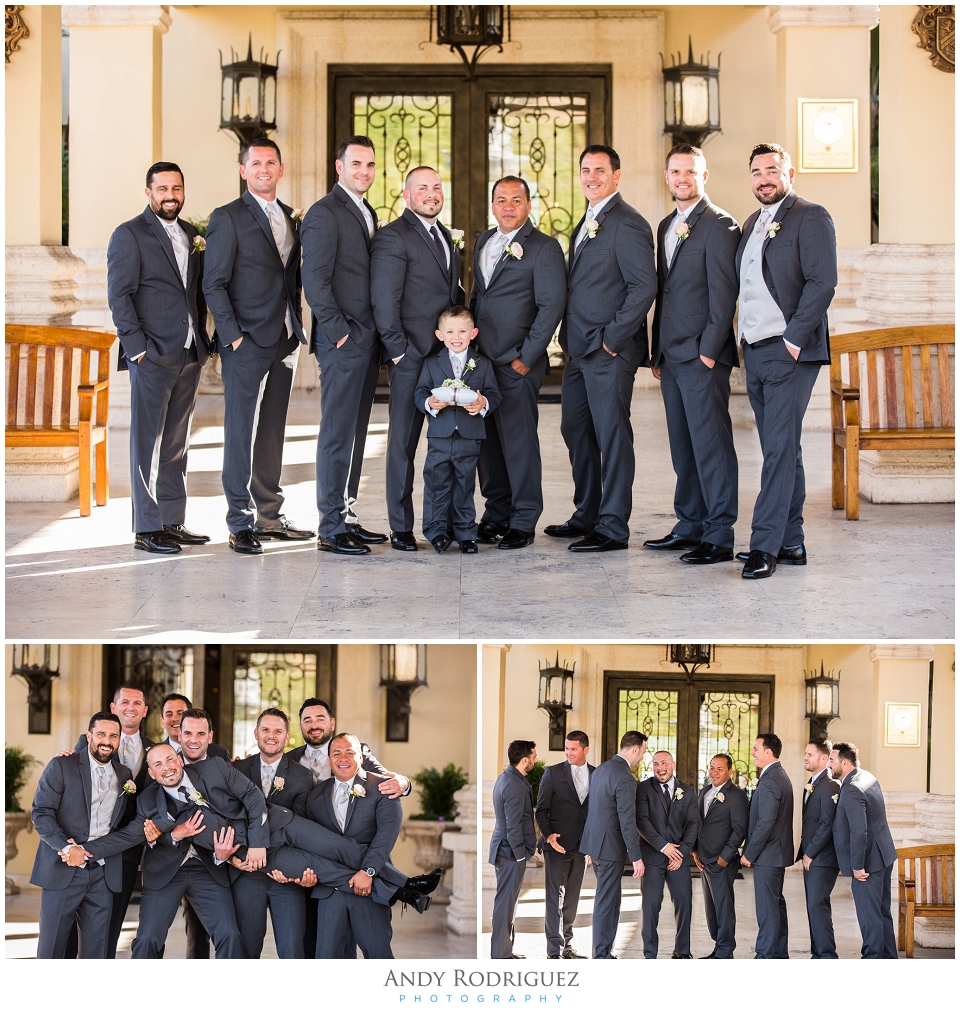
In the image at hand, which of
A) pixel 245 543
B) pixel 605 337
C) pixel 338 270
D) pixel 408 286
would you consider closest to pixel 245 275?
pixel 338 270

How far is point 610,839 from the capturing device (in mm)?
5445

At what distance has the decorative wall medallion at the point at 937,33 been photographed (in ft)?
21.7

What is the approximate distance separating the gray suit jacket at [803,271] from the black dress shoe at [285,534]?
7.41 feet

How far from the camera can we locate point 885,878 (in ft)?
17.2

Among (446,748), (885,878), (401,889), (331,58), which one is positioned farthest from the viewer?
(331,58)

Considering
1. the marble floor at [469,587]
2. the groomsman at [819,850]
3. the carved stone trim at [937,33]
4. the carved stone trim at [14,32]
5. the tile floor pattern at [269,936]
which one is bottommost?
the tile floor pattern at [269,936]

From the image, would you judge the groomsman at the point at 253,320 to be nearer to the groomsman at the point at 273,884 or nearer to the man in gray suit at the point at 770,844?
the groomsman at the point at 273,884

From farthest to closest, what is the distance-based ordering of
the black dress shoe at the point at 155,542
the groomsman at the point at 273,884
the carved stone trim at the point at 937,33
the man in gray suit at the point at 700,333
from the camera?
the carved stone trim at the point at 937,33 → the black dress shoe at the point at 155,542 → the man in gray suit at the point at 700,333 → the groomsman at the point at 273,884

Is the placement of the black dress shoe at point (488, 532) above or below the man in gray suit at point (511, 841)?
above

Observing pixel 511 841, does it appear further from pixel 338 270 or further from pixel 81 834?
pixel 338 270

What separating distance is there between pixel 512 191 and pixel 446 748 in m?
5.70

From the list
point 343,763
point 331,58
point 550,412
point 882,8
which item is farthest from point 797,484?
point 331,58

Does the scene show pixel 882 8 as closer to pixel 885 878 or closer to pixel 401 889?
pixel 885 878

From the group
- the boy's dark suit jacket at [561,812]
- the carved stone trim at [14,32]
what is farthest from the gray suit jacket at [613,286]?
the carved stone trim at [14,32]
